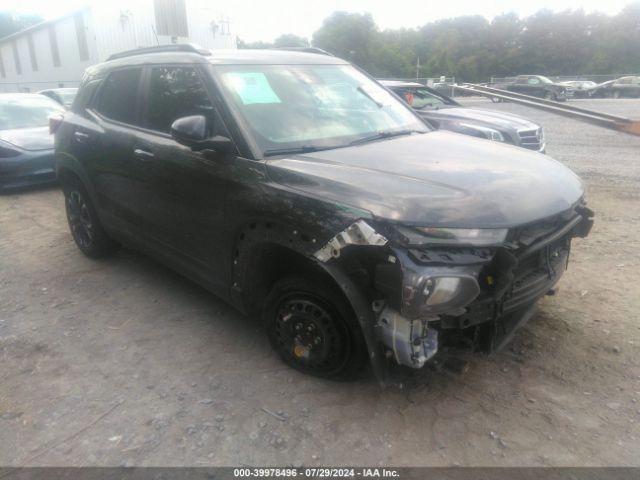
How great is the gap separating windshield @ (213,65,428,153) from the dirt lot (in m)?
1.47

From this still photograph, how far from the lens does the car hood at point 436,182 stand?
90.4 inches

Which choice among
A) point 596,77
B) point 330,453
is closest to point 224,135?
point 330,453

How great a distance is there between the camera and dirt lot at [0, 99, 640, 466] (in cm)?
243

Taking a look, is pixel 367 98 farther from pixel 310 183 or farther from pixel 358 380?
pixel 358 380

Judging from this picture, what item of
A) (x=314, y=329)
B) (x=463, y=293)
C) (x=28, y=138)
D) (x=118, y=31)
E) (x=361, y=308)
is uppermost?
(x=118, y=31)

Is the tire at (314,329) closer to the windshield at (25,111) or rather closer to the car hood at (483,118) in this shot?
the car hood at (483,118)

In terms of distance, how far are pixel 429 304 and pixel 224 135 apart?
1579mm

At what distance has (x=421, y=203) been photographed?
229 cm

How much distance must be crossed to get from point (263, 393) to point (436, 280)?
4.29ft

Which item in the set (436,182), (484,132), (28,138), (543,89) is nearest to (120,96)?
(436,182)

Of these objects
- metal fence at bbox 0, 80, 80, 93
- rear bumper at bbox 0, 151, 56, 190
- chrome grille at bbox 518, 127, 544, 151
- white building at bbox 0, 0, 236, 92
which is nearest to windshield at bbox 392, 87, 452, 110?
chrome grille at bbox 518, 127, 544, 151

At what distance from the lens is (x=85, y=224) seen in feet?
15.8

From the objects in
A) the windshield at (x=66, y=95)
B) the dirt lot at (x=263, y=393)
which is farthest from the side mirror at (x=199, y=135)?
the windshield at (x=66, y=95)

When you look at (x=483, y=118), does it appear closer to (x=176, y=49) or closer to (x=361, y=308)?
(x=176, y=49)
